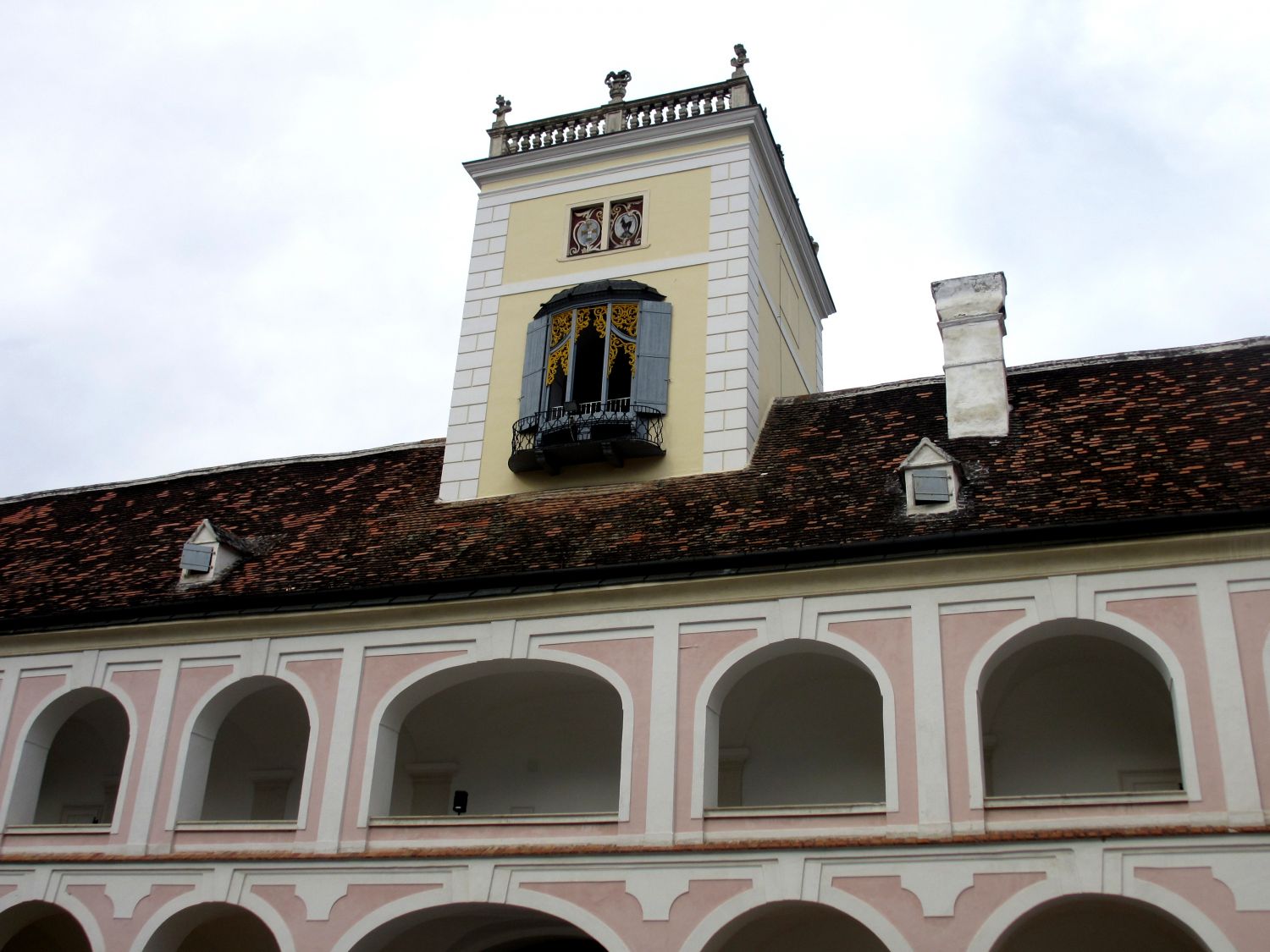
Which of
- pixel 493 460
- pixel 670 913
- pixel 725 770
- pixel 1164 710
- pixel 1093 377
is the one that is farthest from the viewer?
pixel 493 460

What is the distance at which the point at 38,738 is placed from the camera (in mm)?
18594

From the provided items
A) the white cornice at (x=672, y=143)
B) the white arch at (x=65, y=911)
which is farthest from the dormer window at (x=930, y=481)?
the white arch at (x=65, y=911)

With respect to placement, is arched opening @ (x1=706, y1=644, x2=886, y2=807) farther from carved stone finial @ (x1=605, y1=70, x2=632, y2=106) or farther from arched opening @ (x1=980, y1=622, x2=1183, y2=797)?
carved stone finial @ (x1=605, y1=70, x2=632, y2=106)

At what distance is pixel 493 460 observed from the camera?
20188 mm

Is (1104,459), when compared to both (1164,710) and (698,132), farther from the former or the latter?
(698,132)

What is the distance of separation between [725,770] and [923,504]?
13.0ft

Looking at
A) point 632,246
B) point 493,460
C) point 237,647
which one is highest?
point 632,246

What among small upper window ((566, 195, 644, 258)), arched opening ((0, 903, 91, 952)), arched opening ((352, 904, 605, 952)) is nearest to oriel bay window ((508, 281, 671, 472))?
small upper window ((566, 195, 644, 258))

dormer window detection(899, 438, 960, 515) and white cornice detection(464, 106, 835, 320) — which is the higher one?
white cornice detection(464, 106, 835, 320)

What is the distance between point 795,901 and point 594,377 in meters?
8.38

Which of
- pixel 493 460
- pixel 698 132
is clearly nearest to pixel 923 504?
pixel 493 460

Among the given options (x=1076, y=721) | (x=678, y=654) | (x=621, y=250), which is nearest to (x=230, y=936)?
(x=678, y=654)

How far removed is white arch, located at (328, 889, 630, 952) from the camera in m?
15.0

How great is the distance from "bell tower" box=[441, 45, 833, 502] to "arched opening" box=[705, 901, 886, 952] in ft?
19.0
